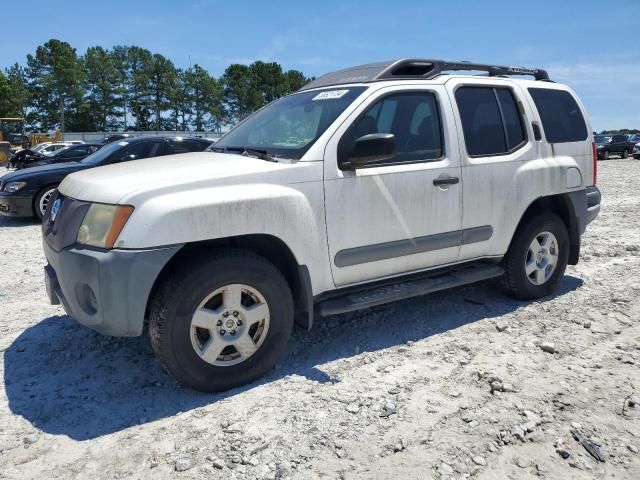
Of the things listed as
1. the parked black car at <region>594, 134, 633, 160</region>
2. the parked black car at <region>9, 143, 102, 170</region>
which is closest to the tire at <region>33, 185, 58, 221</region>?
the parked black car at <region>9, 143, 102, 170</region>

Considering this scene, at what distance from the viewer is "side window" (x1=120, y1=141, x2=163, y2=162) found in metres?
9.12

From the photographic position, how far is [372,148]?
10.6 feet

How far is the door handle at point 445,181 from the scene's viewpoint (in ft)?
12.3

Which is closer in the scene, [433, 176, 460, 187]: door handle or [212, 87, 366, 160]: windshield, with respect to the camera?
[212, 87, 366, 160]: windshield

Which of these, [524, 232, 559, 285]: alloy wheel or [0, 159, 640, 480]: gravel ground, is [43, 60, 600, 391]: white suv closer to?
[524, 232, 559, 285]: alloy wheel

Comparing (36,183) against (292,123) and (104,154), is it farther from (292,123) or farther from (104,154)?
(292,123)

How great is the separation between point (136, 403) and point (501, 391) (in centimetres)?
217

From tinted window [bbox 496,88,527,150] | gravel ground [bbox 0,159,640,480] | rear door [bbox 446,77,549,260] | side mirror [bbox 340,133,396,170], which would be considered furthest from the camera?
tinted window [bbox 496,88,527,150]

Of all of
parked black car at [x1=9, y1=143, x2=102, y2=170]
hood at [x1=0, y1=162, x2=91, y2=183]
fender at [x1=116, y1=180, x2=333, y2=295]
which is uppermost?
parked black car at [x1=9, y1=143, x2=102, y2=170]

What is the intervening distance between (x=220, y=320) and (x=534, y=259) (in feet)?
9.85

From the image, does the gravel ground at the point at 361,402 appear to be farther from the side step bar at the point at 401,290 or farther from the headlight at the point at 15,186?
the headlight at the point at 15,186

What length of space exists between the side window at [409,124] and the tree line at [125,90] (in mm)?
68840

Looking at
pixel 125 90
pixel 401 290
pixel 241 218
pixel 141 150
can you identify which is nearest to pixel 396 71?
pixel 401 290

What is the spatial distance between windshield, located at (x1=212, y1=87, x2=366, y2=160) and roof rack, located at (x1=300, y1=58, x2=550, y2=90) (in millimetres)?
215
